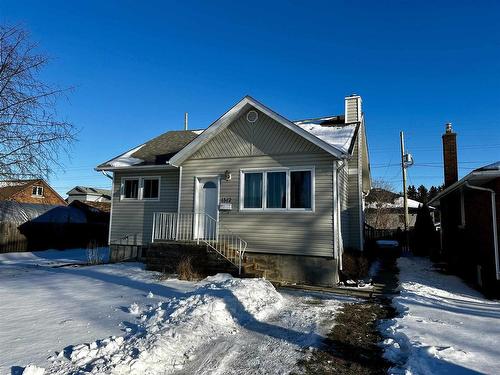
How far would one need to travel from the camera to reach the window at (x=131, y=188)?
14.7 metres

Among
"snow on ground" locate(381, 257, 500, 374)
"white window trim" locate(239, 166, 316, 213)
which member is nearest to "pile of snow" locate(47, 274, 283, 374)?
"snow on ground" locate(381, 257, 500, 374)

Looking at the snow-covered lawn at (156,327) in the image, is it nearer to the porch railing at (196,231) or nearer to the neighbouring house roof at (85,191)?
the porch railing at (196,231)

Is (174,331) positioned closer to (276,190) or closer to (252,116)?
(276,190)

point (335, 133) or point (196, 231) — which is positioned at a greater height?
point (335, 133)

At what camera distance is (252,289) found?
788 centimetres

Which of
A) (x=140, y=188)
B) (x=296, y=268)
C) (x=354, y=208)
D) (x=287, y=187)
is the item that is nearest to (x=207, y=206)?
(x=287, y=187)

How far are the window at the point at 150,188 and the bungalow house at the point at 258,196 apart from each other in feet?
0.14

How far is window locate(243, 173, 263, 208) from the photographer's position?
11602 mm

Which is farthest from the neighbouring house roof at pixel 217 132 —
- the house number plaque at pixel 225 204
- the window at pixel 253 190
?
the house number plaque at pixel 225 204

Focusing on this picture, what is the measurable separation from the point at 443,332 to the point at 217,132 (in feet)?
29.7

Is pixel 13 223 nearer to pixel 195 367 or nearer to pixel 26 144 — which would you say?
pixel 26 144

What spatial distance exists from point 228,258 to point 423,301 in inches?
211

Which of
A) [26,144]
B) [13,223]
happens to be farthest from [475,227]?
[13,223]

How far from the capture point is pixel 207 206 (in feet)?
41.3
